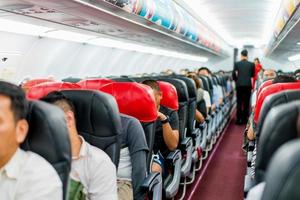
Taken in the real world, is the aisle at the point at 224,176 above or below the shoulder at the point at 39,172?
below

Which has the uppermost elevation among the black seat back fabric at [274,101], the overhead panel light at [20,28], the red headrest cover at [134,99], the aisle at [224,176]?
the overhead panel light at [20,28]

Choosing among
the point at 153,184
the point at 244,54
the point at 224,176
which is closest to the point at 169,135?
the point at 153,184

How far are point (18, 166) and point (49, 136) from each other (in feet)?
0.60

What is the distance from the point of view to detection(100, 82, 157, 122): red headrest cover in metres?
3.16

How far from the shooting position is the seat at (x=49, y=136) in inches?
71.0

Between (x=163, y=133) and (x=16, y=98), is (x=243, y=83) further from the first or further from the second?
(x=16, y=98)

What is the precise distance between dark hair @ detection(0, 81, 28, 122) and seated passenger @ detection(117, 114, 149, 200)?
124 cm

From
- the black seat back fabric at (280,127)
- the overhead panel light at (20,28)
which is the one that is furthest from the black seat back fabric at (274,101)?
the overhead panel light at (20,28)

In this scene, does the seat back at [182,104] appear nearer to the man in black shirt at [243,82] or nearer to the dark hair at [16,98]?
the dark hair at [16,98]

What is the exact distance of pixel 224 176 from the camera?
6.00 metres

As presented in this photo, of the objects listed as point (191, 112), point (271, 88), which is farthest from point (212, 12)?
point (271, 88)

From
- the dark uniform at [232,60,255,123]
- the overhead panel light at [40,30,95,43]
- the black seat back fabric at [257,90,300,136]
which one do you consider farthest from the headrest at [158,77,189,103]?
the dark uniform at [232,60,255,123]

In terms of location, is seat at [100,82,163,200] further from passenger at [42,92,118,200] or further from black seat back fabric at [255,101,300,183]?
black seat back fabric at [255,101,300,183]

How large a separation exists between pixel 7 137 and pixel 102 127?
90 centimetres
